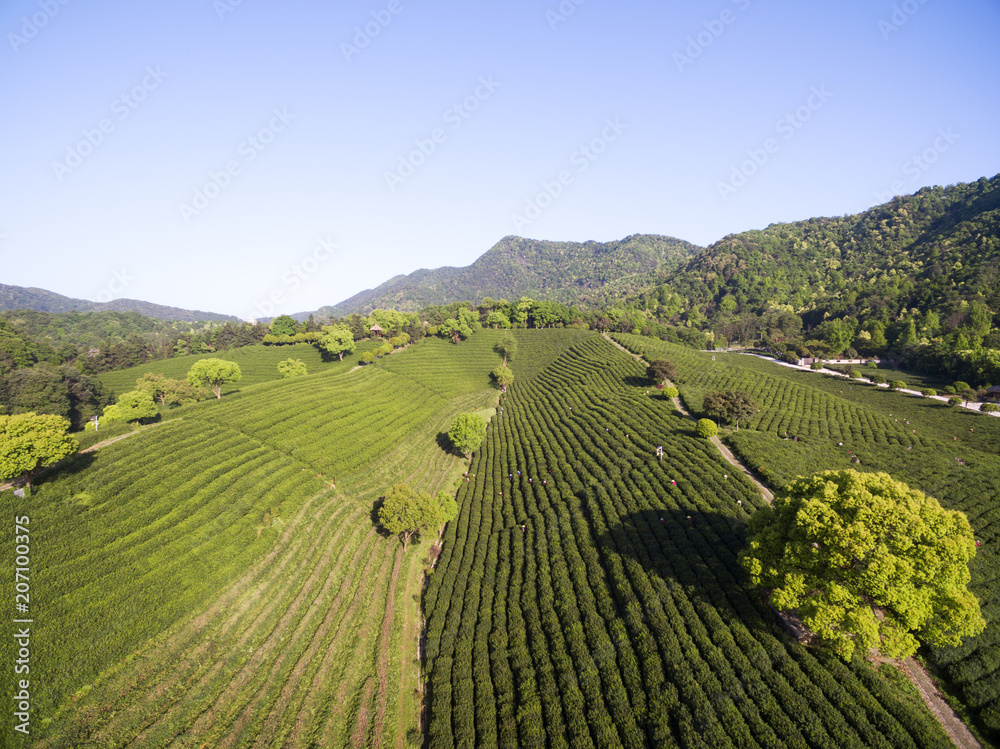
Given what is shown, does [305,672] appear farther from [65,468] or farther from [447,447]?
[447,447]

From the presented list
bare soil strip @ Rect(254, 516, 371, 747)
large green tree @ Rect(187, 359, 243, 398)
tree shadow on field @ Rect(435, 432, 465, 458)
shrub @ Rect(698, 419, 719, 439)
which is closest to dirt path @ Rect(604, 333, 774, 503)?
shrub @ Rect(698, 419, 719, 439)

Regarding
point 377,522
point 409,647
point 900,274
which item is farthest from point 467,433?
point 900,274

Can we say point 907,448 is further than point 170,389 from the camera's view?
No

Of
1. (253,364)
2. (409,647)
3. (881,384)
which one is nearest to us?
(409,647)

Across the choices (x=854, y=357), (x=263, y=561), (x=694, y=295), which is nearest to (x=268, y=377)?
(x=263, y=561)

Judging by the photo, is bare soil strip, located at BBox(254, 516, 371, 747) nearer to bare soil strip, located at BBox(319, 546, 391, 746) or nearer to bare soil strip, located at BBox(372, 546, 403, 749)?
bare soil strip, located at BBox(319, 546, 391, 746)

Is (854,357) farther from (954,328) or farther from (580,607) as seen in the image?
(580,607)

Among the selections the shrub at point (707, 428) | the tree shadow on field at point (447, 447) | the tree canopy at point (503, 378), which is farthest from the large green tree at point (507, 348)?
the shrub at point (707, 428)
